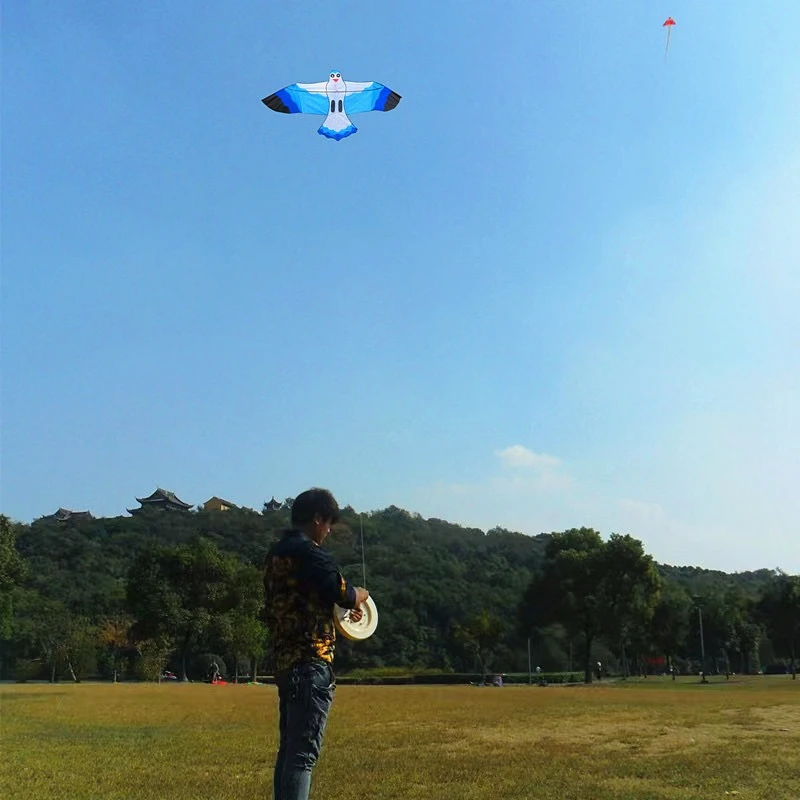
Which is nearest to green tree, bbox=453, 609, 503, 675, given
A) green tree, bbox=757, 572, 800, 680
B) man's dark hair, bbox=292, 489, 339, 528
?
green tree, bbox=757, 572, 800, 680

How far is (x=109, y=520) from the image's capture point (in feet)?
316

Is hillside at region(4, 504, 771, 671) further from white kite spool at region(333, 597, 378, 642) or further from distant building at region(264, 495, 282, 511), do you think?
white kite spool at region(333, 597, 378, 642)

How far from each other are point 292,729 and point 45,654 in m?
67.4

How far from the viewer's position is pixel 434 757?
369 inches

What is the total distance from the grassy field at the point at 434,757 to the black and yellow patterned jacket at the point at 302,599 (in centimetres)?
324

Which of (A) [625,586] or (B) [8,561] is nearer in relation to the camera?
(B) [8,561]

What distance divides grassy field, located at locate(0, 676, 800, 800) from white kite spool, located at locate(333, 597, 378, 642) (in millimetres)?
2847

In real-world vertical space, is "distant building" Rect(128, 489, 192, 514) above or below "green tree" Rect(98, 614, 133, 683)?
above

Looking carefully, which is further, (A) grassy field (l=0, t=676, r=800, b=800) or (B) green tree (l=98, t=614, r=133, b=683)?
(B) green tree (l=98, t=614, r=133, b=683)

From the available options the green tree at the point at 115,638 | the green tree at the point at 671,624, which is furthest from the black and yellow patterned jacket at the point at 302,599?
the green tree at the point at 671,624

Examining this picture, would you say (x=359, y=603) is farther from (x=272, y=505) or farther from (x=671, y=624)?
(x=272, y=505)

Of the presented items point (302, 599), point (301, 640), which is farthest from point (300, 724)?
point (302, 599)

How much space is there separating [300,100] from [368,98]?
1106mm

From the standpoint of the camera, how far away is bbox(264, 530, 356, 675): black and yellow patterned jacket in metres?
4.12
